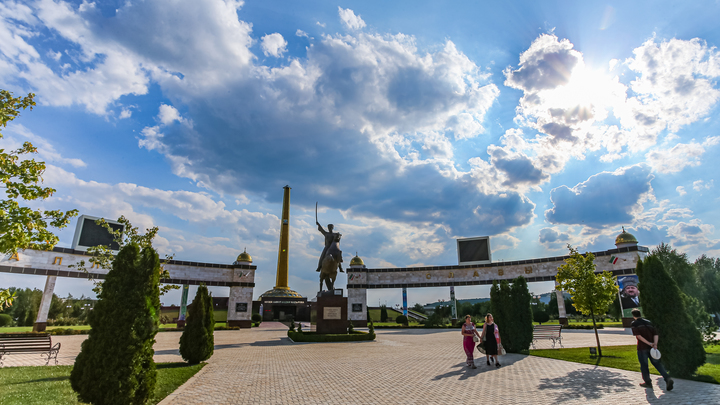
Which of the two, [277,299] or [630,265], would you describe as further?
[277,299]

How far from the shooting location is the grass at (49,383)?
7.04 meters

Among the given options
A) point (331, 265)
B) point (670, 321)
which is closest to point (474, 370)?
point (670, 321)

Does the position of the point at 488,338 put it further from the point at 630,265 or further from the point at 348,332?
the point at 630,265

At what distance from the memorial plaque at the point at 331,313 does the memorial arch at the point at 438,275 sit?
22.0m

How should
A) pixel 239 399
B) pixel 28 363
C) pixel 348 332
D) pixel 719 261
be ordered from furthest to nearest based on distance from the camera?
pixel 719 261 < pixel 348 332 < pixel 28 363 < pixel 239 399

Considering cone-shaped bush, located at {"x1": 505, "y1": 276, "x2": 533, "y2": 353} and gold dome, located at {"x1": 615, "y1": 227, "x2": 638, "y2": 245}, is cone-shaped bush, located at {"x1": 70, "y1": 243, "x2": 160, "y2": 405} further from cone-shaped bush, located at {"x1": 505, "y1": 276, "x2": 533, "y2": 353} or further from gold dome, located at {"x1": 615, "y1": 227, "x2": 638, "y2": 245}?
gold dome, located at {"x1": 615, "y1": 227, "x2": 638, "y2": 245}

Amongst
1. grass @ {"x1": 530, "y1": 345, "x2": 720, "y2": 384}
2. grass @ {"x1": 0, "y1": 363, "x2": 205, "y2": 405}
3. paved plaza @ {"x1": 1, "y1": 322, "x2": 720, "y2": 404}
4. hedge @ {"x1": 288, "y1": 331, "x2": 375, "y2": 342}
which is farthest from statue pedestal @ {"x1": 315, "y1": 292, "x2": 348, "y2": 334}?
grass @ {"x1": 530, "y1": 345, "x2": 720, "y2": 384}

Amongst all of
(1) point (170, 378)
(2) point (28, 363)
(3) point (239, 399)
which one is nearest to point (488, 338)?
(3) point (239, 399)

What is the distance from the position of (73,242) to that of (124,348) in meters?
32.2

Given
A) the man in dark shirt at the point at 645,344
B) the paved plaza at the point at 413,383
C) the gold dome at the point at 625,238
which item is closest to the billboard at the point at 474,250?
the gold dome at the point at 625,238

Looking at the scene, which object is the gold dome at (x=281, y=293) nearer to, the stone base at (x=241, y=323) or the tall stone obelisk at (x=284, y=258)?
the tall stone obelisk at (x=284, y=258)

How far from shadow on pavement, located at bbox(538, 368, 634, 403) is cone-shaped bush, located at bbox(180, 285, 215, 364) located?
10407 mm

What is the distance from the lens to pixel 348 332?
71.5ft

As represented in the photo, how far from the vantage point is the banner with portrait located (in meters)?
31.3
